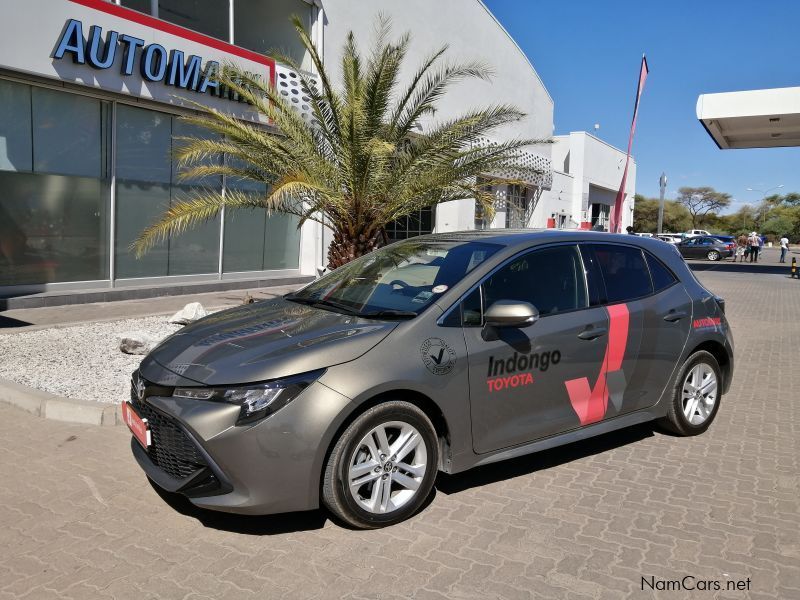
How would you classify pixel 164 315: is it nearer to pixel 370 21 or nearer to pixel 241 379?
pixel 241 379

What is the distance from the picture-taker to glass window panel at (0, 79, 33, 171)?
1030 cm

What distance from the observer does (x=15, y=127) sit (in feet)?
34.3

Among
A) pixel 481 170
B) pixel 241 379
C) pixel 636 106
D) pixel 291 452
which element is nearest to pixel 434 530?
pixel 291 452

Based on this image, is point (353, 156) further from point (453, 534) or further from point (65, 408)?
point (453, 534)

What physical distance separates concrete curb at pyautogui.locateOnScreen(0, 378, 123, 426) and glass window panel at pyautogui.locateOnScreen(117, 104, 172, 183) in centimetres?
737

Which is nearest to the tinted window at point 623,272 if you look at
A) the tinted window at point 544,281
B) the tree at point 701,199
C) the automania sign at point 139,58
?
the tinted window at point 544,281

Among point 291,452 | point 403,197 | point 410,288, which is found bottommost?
point 291,452

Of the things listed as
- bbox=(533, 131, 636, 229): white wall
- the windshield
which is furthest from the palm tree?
bbox=(533, 131, 636, 229): white wall

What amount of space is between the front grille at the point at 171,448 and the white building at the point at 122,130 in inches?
334

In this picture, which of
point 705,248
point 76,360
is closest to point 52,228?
point 76,360

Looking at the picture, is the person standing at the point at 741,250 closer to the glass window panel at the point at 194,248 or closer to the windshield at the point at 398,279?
the glass window panel at the point at 194,248

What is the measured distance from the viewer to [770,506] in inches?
157

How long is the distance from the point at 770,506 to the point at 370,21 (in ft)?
53.1

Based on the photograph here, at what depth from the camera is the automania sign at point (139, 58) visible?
1048cm
